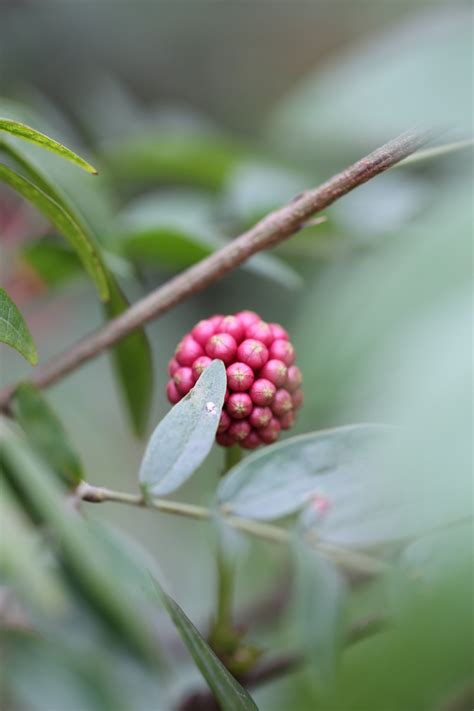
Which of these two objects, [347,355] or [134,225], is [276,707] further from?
[134,225]

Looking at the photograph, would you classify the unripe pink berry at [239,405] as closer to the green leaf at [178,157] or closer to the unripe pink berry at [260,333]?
the unripe pink berry at [260,333]

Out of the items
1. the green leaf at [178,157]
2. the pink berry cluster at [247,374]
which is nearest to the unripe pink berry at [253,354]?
the pink berry cluster at [247,374]

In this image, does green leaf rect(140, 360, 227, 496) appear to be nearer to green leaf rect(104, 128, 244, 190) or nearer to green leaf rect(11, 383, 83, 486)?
green leaf rect(11, 383, 83, 486)

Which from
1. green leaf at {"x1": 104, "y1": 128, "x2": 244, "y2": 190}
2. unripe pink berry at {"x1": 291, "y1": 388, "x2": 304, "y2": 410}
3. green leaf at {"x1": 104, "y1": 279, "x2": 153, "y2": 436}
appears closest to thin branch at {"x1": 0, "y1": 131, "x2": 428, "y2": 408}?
green leaf at {"x1": 104, "y1": 279, "x2": 153, "y2": 436}

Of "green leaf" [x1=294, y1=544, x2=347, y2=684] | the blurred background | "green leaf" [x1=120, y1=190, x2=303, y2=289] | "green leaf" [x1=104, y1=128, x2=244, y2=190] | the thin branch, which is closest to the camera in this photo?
the blurred background

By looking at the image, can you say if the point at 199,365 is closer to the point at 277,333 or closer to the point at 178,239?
the point at 277,333

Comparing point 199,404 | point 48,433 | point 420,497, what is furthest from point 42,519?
point 420,497

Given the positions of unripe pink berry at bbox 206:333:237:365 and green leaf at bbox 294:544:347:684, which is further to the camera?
green leaf at bbox 294:544:347:684
